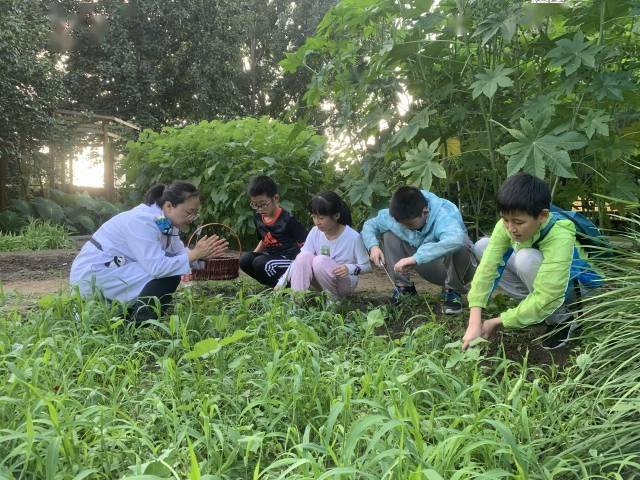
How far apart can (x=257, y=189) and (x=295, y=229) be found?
0.44m

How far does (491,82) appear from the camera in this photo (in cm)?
277

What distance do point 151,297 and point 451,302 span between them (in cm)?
155

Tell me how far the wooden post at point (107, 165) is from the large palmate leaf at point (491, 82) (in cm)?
1145

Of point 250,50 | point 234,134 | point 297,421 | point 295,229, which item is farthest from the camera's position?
point 250,50

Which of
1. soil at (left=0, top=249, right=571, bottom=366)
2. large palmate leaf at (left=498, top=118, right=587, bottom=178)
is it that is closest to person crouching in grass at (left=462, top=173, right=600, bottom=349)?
soil at (left=0, top=249, right=571, bottom=366)

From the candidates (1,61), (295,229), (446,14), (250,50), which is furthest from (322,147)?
(250,50)

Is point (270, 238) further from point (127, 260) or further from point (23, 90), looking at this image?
point (23, 90)

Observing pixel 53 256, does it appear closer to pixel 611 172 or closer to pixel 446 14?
pixel 446 14

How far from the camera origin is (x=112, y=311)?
2666mm

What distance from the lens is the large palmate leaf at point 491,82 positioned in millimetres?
2730

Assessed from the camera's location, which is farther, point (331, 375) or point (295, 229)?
point (295, 229)

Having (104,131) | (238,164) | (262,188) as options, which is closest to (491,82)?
(262,188)

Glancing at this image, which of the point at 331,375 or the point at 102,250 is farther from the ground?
the point at 102,250

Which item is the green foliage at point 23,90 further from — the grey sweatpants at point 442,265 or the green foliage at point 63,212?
the grey sweatpants at point 442,265
